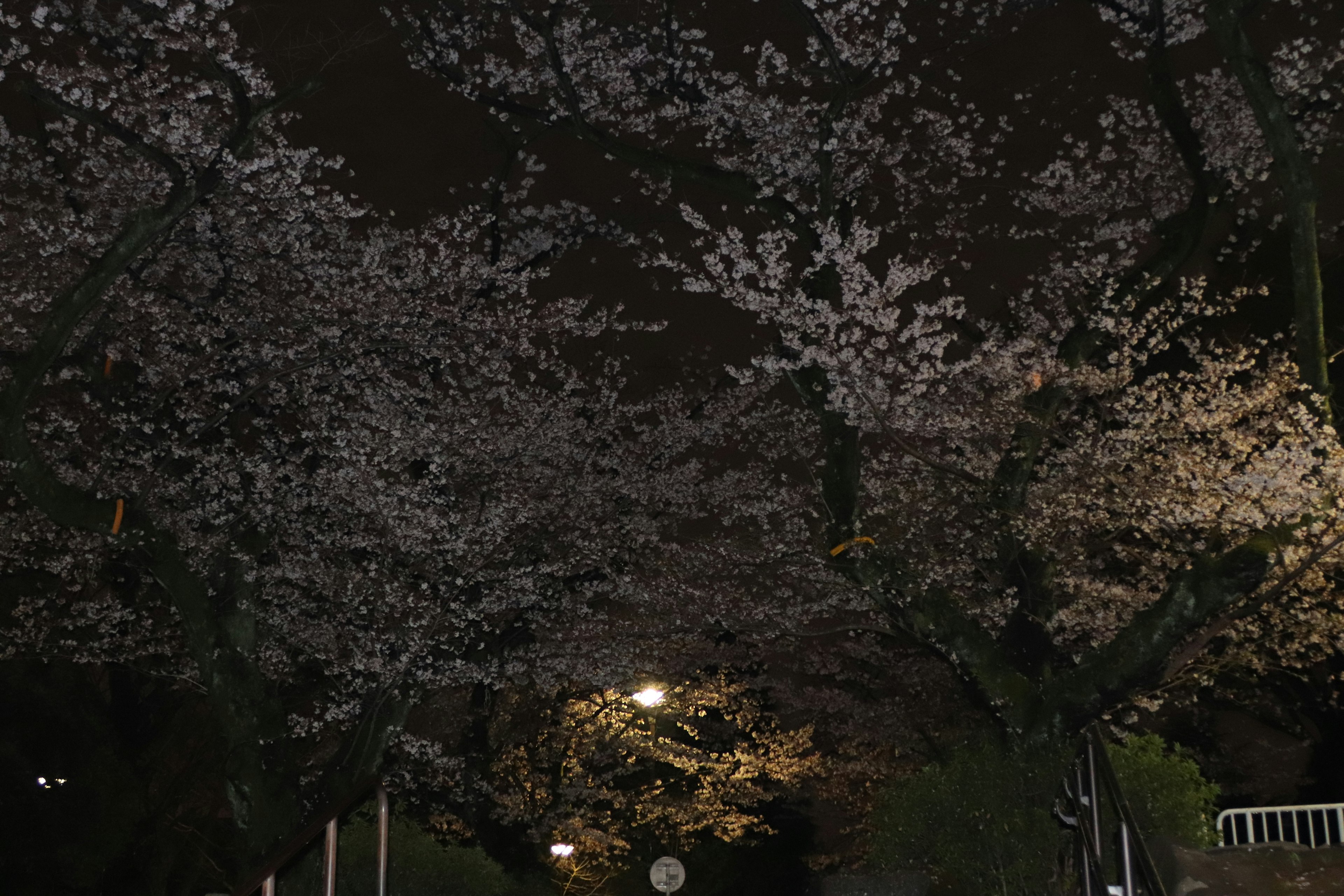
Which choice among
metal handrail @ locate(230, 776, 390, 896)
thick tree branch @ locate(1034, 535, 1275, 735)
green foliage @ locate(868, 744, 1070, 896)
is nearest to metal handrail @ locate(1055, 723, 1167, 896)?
green foliage @ locate(868, 744, 1070, 896)

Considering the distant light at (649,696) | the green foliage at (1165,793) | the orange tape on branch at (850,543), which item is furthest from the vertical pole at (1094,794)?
the distant light at (649,696)

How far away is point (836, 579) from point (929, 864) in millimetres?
5068

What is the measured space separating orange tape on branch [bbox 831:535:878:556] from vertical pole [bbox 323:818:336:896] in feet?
22.2

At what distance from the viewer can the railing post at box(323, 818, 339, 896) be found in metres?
5.01

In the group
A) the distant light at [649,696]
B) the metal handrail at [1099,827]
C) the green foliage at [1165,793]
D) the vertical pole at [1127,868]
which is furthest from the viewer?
the distant light at [649,696]

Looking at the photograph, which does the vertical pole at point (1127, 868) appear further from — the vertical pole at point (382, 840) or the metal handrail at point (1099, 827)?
the vertical pole at point (382, 840)

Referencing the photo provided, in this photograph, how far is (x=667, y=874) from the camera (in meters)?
20.8

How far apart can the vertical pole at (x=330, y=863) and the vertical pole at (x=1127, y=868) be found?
11.2 feet

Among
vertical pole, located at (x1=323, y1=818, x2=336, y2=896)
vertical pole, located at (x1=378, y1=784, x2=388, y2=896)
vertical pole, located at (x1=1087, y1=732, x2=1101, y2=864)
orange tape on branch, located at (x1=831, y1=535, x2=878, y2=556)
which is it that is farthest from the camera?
orange tape on branch, located at (x1=831, y1=535, x2=878, y2=556)

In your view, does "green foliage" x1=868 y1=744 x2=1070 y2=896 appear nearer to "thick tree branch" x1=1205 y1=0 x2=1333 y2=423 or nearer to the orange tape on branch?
the orange tape on branch

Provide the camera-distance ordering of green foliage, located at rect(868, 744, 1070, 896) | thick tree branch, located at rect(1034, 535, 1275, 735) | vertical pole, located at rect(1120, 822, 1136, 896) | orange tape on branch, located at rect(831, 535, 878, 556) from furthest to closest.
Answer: orange tape on branch, located at rect(831, 535, 878, 556)
thick tree branch, located at rect(1034, 535, 1275, 735)
green foliage, located at rect(868, 744, 1070, 896)
vertical pole, located at rect(1120, 822, 1136, 896)

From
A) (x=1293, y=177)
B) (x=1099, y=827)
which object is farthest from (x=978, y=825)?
(x=1293, y=177)

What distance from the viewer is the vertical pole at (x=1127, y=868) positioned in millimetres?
4781

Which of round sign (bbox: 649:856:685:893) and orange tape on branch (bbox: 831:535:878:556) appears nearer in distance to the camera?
orange tape on branch (bbox: 831:535:878:556)
